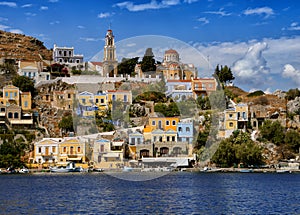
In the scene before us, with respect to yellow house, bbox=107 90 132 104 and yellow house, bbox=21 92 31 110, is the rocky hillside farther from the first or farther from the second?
yellow house, bbox=107 90 132 104

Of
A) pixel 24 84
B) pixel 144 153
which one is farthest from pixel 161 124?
pixel 24 84

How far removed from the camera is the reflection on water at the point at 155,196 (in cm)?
2959

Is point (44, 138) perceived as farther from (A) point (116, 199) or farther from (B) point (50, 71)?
(A) point (116, 199)

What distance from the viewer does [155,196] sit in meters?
35.1

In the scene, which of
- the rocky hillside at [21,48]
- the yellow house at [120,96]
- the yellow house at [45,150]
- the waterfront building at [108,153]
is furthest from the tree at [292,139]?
the rocky hillside at [21,48]

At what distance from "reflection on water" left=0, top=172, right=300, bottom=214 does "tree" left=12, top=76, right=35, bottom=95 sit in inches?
759

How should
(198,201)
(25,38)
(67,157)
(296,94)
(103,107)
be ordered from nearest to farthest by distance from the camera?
(198,201), (67,157), (103,107), (296,94), (25,38)

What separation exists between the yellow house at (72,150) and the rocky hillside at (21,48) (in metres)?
21.5

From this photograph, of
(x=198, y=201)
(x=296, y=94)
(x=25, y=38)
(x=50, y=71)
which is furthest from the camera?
(x=25, y=38)

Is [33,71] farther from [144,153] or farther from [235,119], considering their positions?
[235,119]

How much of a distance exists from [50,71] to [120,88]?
12606mm

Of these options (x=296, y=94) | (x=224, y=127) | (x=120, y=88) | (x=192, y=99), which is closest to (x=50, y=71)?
(x=120, y=88)

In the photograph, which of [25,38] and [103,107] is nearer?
[103,107]

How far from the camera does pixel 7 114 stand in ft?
203
